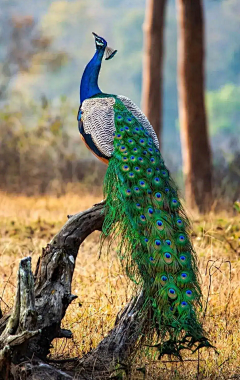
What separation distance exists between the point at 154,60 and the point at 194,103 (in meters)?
1.55

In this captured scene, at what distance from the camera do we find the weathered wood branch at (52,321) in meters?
3.12

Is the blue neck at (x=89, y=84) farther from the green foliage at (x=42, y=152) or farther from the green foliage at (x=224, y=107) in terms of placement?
the green foliage at (x=224, y=107)

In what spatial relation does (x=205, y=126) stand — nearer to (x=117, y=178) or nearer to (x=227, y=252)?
(x=227, y=252)

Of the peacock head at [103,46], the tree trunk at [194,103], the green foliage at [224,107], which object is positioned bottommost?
the peacock head at [103,46]

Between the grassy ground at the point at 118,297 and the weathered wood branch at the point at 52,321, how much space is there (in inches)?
8.6

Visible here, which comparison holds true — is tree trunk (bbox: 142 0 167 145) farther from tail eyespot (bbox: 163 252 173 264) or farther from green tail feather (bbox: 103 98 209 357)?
tail eyespot (bbox: 163 252 173 264)

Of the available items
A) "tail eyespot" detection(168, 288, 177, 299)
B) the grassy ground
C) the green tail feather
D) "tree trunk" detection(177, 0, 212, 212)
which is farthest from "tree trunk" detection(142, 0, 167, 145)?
"tail eyespot" detection(168, 288, 177, 299)

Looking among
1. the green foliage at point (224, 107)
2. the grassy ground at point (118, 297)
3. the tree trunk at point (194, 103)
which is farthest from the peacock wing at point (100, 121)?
the green foliage at point (224, 107)

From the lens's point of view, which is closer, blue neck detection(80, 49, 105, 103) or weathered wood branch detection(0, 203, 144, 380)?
weathered wood branch detection(0, 203, 144, 380)

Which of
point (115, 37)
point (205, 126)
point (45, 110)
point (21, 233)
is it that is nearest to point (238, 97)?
point (115, 37)

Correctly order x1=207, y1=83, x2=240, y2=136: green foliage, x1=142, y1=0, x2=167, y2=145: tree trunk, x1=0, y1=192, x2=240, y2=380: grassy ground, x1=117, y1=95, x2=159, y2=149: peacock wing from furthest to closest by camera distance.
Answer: x1=207, y1=83, x2=240, y2=136: green foliage
x1=142, y1=0, x2=167, y2=145: tree trunk
x1=117, y1=95, x2=159, y2=149: peacock wing
x1=0, y1=192, x2=240, y2=380: grassy ground

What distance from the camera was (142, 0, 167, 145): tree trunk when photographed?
10570 millimetres

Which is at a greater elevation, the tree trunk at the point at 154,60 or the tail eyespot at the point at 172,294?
the tree trunk at the point at 154,60

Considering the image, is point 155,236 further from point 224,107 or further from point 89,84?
point 224,107
